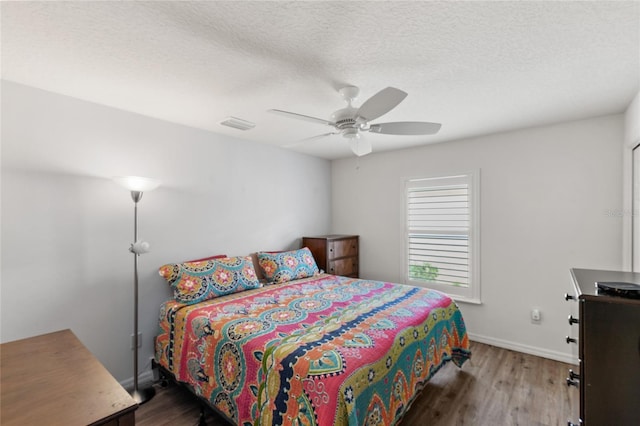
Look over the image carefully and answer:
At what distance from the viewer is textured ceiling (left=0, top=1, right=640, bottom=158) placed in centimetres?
137

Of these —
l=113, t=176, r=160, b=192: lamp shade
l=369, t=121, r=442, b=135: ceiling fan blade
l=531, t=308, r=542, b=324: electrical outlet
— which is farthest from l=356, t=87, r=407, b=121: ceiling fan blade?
l=531, t=308, r=542, b=324: electrical outlet

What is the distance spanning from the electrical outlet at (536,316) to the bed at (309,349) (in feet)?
3.27

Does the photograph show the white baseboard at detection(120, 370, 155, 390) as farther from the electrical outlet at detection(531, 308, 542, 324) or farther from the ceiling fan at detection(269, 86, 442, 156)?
the electrical outlet at detection(531, 308, 542, 324)

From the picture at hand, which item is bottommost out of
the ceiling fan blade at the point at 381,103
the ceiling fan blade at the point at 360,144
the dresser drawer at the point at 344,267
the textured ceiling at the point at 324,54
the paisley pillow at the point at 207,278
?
the dresser drawer at the point at 344,267

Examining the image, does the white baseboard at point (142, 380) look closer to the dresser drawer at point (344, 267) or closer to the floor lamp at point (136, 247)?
the floor lamp at point (136, 247)

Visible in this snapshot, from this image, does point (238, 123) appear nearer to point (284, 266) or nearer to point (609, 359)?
point (284, 266)

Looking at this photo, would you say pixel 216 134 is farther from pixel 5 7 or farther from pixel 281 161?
pixel 5 7

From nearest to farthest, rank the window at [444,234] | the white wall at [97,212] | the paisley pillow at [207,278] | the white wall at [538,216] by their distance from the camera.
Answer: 1. the white wall at [97,212]
2. the paisley pillow at [207,278]
3. the white wall at [538,216]
4. the window at [444,234]

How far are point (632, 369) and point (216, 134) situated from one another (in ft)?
11.6

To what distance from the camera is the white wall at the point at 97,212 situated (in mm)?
Answer: 2094

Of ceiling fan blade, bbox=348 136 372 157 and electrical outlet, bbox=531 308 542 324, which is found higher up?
ceiling fan blade, bbox=348 136 372 157

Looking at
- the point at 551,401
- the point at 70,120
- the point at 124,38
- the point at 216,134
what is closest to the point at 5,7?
the point at 124,38

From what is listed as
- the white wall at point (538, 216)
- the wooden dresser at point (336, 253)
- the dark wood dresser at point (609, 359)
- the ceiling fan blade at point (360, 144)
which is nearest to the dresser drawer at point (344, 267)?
the wooden dresser at point (336, 253)

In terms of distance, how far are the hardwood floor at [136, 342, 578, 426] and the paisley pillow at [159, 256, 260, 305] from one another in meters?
0.81
